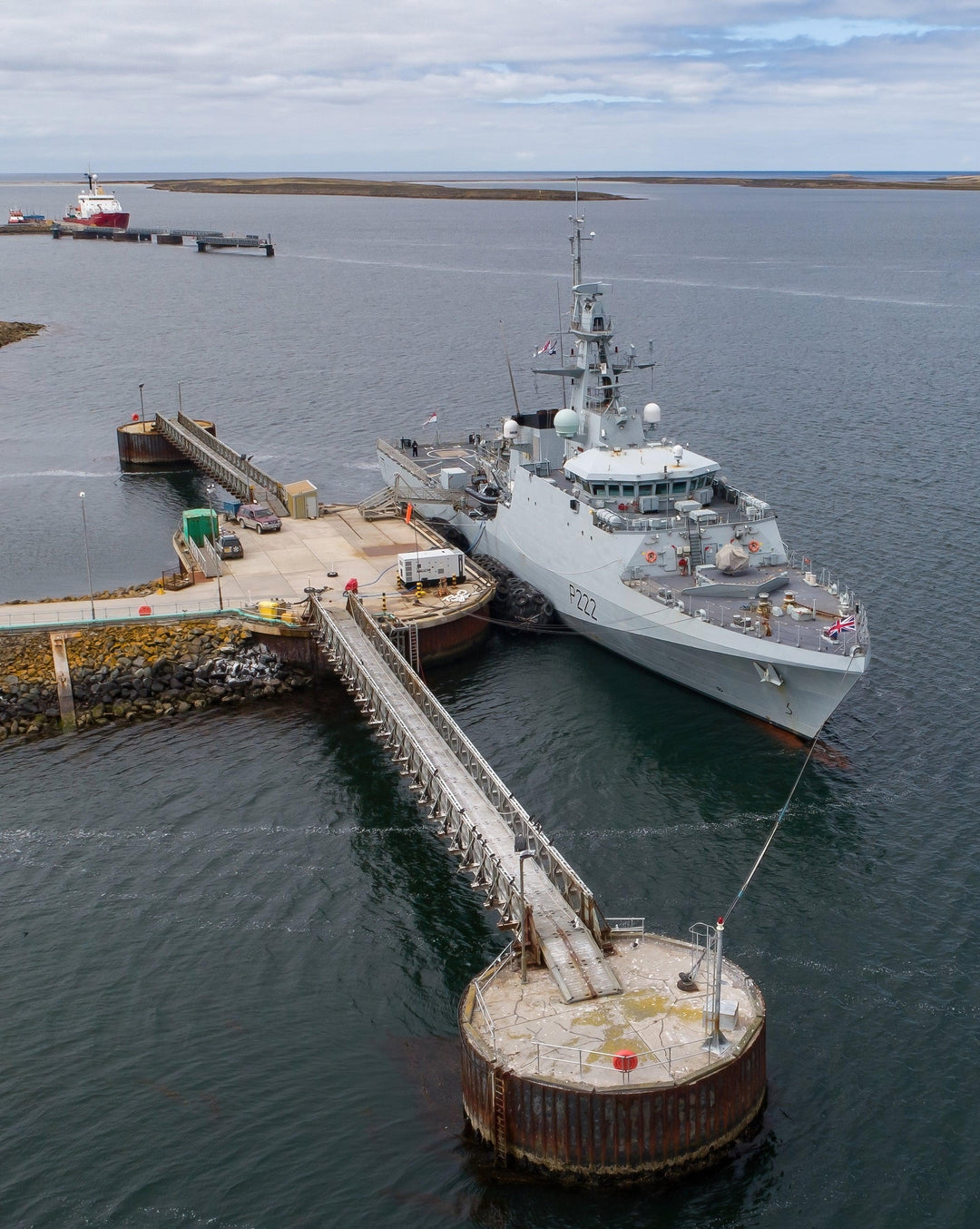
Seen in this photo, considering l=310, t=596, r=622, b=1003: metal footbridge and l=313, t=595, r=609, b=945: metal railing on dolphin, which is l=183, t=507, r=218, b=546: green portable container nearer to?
l=313, t=595, r=609, b=945: metal railing on dolphin

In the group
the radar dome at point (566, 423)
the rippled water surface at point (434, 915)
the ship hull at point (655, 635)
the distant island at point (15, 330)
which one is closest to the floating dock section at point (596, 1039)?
the rippled water surface at point (434, 915)

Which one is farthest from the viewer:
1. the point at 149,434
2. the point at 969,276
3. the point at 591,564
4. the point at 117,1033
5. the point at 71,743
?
the point at 969,276

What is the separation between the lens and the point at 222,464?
73000 mm

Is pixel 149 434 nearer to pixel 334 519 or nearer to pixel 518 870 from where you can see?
pixel 334 519

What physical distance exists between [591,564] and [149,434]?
45.3 meters

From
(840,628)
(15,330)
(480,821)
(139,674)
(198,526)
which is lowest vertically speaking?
(139,674)

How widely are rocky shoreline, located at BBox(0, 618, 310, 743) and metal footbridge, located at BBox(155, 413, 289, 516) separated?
17.5 m

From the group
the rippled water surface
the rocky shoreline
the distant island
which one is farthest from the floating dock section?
the distant island

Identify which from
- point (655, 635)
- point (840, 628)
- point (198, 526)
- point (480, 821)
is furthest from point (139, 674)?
point (840, 628)

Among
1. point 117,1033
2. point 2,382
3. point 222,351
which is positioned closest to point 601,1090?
A: point 117,1033

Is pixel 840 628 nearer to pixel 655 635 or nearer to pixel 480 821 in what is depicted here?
pixel 655 635

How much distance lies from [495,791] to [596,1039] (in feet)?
34.2

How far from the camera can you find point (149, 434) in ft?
278

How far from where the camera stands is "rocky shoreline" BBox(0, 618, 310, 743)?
149 feet
